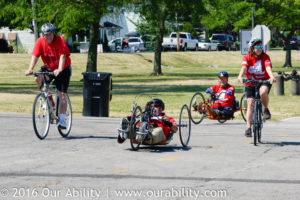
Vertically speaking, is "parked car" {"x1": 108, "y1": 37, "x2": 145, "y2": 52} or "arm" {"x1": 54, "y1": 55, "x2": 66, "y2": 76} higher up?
"arm" {"x1": 54, "y1": 55, "x2": 66, "y2": 76}

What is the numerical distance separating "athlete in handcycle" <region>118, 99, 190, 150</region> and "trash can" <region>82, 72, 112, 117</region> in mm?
5892

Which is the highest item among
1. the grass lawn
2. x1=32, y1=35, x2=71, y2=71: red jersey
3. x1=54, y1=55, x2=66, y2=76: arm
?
x1=32, y1=35, x2=71, y2=71: red jersey

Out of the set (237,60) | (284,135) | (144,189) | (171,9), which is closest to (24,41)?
(237,60)

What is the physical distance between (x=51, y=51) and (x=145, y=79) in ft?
84.2

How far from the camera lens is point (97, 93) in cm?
1647

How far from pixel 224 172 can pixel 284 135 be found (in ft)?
16.1

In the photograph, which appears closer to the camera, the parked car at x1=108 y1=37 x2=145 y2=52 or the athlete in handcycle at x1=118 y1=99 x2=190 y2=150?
the athlete in handcycle at x1=118 y1=99 x2=190 y2=150

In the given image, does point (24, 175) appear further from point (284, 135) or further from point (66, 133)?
point (284, 135)

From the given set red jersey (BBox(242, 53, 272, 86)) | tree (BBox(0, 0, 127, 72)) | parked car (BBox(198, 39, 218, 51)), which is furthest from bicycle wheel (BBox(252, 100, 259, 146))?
parked car (BBox(198, 39, 218, 51))

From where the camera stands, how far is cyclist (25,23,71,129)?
1116cm

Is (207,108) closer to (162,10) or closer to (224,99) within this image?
(224,99)

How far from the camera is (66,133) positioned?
38.9ft

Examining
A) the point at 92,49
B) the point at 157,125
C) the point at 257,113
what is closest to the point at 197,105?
the point at 257,113

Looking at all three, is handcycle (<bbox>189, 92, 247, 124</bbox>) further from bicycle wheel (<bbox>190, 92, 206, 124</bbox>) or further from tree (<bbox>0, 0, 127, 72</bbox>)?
tree (<bbox>0, 0, 127, 72</bbox>)
